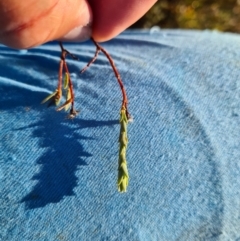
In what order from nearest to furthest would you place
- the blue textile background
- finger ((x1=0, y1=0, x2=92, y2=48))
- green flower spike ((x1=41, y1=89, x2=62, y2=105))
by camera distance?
finger ((x1=0, y1=0, x2=92, y2=48)) < the blue textile background < green flower spike ((x1=41, y1=89, x2=62, y2=105))

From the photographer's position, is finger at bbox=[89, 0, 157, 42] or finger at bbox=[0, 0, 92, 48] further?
finger at bbox=[89, 0, 157, 42]

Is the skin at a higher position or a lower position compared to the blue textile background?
higher

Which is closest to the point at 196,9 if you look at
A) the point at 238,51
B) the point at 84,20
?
the point at 238,51

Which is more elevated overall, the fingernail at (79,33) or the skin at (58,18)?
the skin at (58,18)

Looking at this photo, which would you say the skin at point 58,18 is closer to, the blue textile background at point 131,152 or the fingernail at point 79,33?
the fingernail at point 79,33

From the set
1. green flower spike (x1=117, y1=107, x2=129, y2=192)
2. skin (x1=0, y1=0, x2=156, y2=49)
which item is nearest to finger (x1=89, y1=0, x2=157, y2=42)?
skin (x1=0, y1=0, x2=156, y2=49)

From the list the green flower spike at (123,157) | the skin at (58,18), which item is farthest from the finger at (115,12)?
the green flower spike at (123,157)

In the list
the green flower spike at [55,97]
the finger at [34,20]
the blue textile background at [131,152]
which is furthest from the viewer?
the green flower spike at [55,97]

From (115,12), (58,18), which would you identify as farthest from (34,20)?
(115,12)

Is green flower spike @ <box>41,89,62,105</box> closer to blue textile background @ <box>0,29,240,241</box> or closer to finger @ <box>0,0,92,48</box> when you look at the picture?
blue textile background @ <box>0,29,240,241</box>
